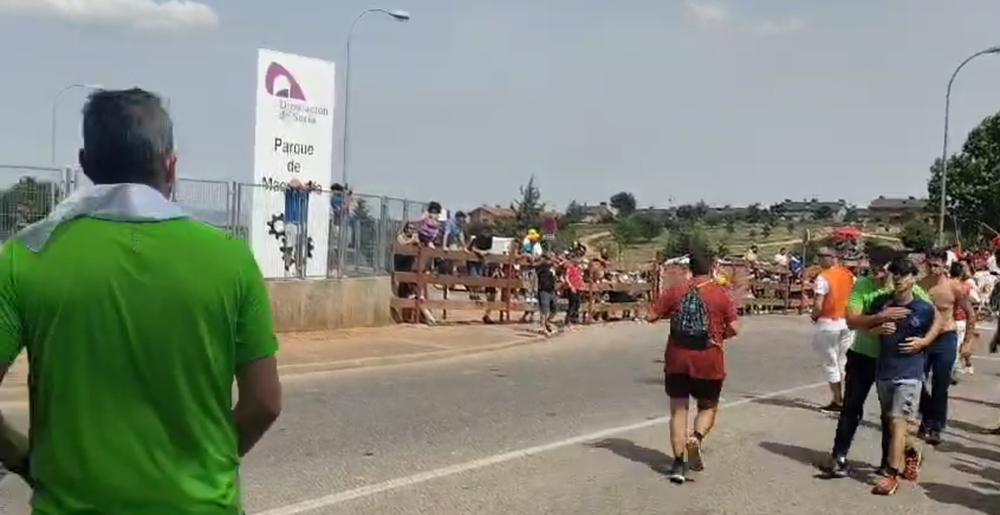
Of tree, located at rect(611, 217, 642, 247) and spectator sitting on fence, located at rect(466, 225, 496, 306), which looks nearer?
spectator sitting on fence, located at rect(466, 225, 496, 306)

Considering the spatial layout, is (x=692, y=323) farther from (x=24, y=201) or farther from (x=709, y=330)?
(x=24, y=201)

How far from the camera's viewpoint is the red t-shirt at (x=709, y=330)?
853 centimetres

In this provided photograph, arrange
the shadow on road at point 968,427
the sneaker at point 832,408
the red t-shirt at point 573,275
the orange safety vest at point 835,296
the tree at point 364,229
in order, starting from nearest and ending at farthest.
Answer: the shadow on road at point 968,427
the orange safety vest at point 835,296
the sneaker at point 832,408
the tree at point 364,229
the red t-shirt at point 573,275

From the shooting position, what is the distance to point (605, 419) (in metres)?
11.3

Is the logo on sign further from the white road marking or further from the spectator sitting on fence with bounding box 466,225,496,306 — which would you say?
the white road marking

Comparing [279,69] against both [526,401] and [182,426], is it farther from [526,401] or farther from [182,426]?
[182,426]

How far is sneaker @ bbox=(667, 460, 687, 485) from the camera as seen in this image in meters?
8.38

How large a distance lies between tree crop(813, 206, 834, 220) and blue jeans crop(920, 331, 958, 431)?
3844 inches

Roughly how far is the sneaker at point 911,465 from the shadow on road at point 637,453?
178cm

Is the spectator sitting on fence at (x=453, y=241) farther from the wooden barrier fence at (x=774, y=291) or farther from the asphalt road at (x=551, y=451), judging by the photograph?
the wooden barrier fence at (x=774, y=291)

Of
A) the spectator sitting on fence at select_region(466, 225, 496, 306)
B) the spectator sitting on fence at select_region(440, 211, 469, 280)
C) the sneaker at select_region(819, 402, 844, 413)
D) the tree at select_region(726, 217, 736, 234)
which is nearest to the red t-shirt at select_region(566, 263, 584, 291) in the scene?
the spectator sitting on fence at select_region(466, 225, 496, 306)

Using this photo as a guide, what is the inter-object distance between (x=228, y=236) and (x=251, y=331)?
0.72 ft

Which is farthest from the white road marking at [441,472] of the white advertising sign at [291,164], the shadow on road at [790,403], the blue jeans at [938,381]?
the white advertising sign at [291,164]

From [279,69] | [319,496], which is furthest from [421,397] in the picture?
[279,69]
